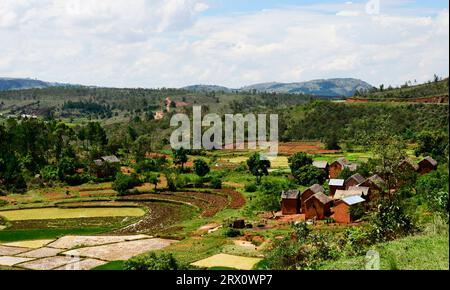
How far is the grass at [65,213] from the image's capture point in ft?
152

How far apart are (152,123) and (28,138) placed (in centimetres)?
4809

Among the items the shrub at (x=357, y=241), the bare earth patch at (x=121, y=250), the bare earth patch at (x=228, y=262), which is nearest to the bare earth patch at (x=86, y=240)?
the bare earth patch at (x=121, y=250)

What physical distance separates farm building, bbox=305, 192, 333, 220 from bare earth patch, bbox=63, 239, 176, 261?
11.6 metres

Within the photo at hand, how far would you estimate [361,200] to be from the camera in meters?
37.8

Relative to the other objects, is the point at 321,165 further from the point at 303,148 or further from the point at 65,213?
the point at 65,213

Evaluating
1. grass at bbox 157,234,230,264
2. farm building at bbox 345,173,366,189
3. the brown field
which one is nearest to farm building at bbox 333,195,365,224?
farm building at bbox 345,173,366,189

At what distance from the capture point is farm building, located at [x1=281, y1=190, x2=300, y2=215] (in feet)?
139

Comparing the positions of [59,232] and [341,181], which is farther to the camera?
[341,181]

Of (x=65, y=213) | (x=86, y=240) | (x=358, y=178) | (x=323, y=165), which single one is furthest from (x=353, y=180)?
(x=65, y=213)

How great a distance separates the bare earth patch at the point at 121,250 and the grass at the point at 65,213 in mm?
11862

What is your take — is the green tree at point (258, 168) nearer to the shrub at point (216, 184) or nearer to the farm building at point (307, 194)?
the shrub at point (216, 184)
